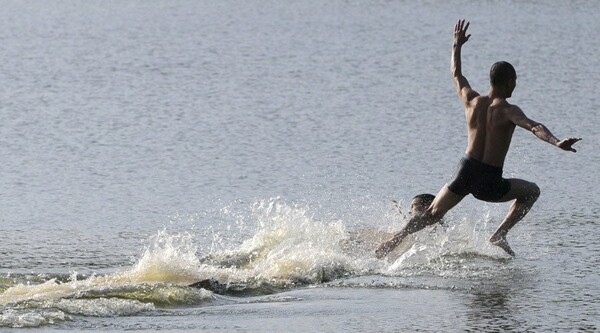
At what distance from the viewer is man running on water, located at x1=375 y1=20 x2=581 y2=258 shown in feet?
37.6

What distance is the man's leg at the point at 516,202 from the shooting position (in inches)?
467

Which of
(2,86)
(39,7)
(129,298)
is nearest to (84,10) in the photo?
(39,7)

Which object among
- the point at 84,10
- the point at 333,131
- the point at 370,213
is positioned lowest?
the point at 370,213

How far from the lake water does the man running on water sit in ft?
1.34

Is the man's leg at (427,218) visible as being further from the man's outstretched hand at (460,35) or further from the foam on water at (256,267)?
the man's outstretched hand at (460,35)

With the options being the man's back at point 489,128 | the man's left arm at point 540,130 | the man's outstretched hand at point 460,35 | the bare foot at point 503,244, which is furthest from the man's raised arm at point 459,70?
the bare foot at point 503,244

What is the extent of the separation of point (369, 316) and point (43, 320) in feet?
6.99

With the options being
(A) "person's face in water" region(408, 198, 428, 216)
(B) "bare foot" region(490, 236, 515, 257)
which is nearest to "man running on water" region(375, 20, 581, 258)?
(A) "person's face in water" region(408, 198, 428, 216)

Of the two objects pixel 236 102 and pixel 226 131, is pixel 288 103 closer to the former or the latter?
pixel 236 102

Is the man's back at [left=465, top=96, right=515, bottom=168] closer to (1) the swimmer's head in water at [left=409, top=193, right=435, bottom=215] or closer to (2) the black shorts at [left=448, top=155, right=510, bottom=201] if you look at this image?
(2) the black shorts at [left=448, top=155, right=510, bottom=201]

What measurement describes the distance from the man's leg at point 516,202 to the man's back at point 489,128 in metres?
0.36

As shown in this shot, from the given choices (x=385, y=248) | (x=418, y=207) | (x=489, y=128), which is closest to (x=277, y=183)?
(x=418, y=207)

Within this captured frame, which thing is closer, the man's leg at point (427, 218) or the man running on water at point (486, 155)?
the man running on water at point (486, 155)

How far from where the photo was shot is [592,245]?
12.6m
